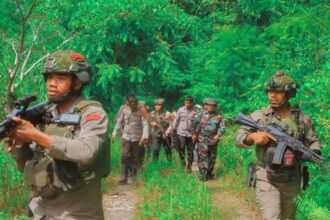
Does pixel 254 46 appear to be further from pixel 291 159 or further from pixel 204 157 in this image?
pixel 291 159

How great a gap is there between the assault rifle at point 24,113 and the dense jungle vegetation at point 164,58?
282 cm

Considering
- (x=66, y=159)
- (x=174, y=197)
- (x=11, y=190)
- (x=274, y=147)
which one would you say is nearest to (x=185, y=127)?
(x=174, y=197)

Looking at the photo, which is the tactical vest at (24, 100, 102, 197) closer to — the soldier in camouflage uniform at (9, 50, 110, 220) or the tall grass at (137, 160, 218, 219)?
the soldier in camouflage uniform at (9, 50, 110, 220)

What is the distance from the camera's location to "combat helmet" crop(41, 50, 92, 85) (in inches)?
132

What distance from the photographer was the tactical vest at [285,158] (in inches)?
199

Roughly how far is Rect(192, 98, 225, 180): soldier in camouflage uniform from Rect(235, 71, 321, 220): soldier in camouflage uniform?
16.5 ft

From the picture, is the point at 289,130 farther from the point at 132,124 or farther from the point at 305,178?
the point at 132,124

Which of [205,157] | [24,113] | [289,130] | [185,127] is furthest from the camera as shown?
[185,127]

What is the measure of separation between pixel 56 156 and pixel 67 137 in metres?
0.27

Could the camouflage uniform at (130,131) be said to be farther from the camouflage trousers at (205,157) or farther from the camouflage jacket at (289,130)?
the camouflage jacket at (289,130)

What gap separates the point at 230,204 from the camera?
838 centimetres

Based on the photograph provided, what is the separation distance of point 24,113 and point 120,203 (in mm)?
5332

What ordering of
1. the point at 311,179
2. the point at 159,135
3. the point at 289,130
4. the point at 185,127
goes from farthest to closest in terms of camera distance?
the point at 159,135
the point at 185,127
the point at 311,179
the point at 289,130

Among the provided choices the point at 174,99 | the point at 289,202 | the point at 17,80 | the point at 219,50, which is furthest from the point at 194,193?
the point at 174,99
